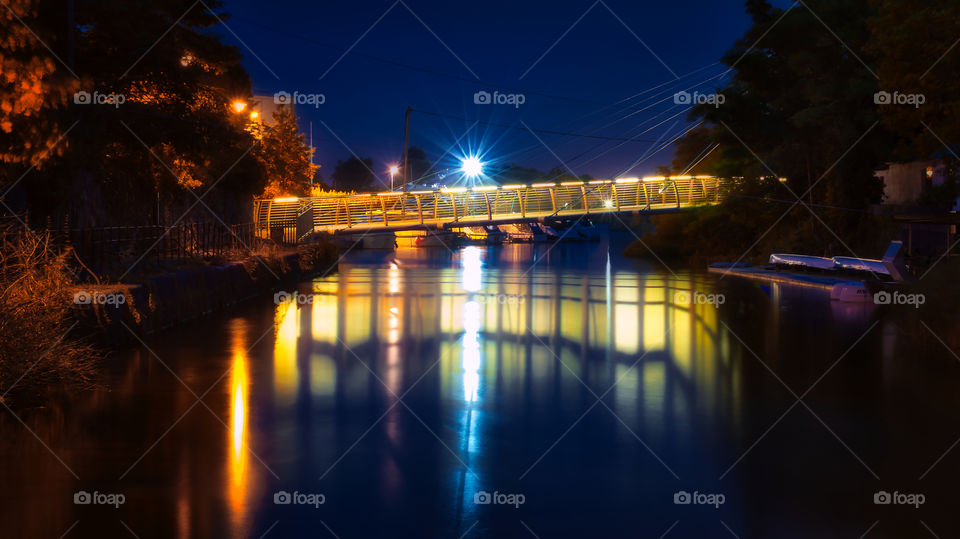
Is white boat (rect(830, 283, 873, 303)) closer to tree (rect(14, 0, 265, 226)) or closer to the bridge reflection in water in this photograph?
the bridge reflection in water

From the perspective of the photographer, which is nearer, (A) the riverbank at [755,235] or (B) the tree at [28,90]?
(B) the tree at [28,90]

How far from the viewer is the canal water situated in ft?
22.7

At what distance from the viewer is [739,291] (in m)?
29.1

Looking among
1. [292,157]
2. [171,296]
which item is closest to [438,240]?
[292,157]

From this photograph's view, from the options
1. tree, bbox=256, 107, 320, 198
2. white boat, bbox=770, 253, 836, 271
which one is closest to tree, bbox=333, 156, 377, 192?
tree, bbox=256, 107, 320, 198

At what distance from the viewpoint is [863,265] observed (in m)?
27.8

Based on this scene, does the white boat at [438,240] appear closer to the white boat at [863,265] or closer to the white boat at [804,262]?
the white boat at [804,262]

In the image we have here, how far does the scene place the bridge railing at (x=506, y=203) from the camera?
46344 mm

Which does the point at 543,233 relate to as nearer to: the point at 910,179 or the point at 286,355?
the point at 910,179

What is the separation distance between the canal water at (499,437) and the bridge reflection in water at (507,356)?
7cm

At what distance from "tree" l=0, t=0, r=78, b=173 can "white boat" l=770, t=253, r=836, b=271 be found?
81.1ft

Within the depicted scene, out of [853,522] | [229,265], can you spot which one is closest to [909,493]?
[853,522]

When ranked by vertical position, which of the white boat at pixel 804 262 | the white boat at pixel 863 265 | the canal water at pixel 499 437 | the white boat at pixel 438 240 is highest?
the white boat at pixel 438 240

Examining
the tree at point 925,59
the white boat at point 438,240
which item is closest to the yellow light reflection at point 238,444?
the tree at point 925,59
